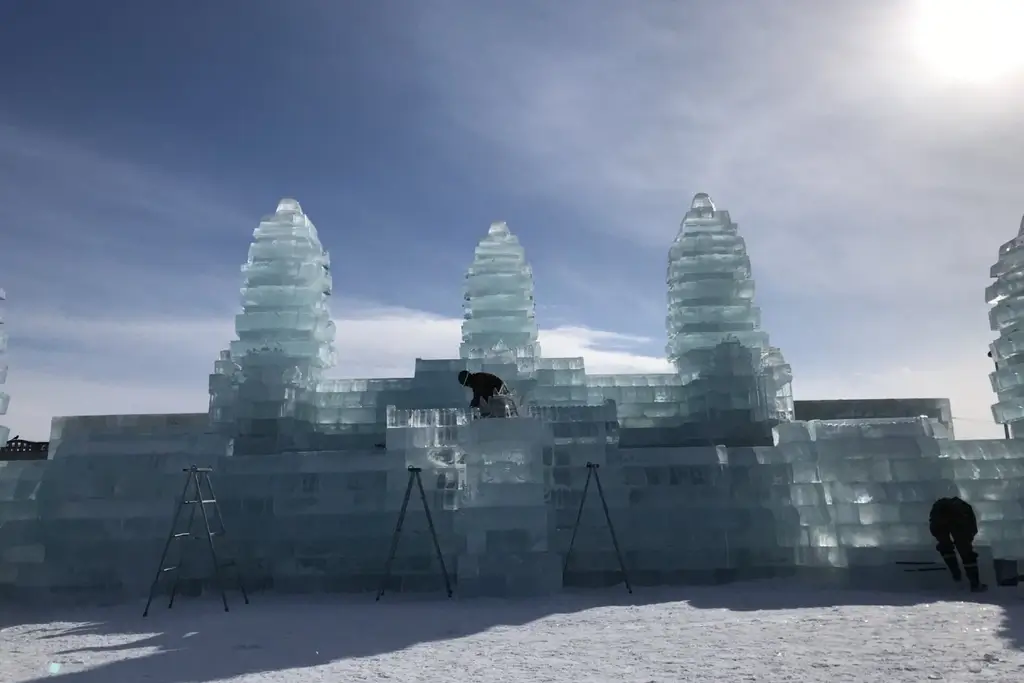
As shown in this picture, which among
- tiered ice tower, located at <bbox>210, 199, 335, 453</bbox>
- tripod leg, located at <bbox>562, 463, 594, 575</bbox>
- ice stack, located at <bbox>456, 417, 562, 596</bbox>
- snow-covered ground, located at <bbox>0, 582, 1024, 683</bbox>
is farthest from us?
tiered ice tower, located at <bbox>210, 199, 335, 453</bbox>

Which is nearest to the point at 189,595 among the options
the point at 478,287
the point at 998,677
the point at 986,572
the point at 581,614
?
the point at 581,614

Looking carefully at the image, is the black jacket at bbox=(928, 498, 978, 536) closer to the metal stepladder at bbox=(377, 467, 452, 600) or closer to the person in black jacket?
the person in black jacket

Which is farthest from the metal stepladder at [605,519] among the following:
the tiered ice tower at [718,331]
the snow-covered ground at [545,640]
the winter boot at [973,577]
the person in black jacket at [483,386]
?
the winter boot at [973,577]

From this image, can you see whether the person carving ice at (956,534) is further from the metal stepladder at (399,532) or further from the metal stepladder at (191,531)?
the metal stepladder at (191,531)

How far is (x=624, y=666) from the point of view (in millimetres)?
7863

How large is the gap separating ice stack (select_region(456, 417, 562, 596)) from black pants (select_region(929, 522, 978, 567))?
662 cm

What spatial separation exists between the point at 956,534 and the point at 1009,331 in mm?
6378

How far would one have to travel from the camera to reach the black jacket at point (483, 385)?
15.3 m

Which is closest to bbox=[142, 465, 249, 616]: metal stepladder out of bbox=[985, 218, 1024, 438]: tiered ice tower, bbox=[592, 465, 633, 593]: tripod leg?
bbox=[592, 465, 633, 593]: tripod leg

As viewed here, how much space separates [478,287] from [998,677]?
52.2ft

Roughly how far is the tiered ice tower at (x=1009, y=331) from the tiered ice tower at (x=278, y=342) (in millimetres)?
16277

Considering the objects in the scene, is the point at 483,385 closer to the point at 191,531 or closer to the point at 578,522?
the point at 578,522

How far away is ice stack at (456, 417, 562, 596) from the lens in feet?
41.0

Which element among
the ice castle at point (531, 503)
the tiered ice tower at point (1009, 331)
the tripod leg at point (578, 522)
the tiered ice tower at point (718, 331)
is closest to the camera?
the ice castle at point (531, 503)
